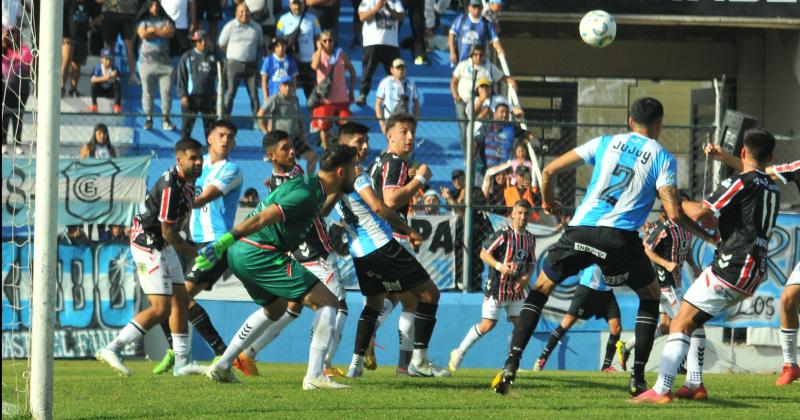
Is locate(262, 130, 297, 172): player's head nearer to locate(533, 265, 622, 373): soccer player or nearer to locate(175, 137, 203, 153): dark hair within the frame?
locate(175, 137, 203, 153): dark hair

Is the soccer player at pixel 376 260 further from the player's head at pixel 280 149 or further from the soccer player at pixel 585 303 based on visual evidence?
the soccer player at pixel 585 303

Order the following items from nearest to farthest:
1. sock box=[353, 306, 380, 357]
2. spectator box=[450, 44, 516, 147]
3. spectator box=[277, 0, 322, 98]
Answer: sock box=[353, 306, 380, 357] < spectator box=[450, 44, 516, 147] < spectator box=[277, 0, 322, 98]

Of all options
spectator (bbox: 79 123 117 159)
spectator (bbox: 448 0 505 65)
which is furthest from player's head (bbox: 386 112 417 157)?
spectator (bbox: 448 0 505 65)

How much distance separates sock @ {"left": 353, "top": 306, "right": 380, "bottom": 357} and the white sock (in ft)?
5.09

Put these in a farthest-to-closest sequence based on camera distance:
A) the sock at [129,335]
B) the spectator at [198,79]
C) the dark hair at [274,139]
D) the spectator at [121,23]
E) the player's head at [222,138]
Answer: the spectator at [121,23], the spectator at [198,79], the player's head at [222,138], the dark hair at [274,139], the sock at [129,335]

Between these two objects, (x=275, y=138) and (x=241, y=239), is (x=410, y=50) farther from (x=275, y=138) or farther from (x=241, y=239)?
(x=241, y=239)

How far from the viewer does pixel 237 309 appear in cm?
1636

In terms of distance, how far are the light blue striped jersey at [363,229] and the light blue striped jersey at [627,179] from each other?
87.9 inches

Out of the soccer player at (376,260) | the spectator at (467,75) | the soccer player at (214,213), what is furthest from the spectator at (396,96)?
the soccer player at (376,260)

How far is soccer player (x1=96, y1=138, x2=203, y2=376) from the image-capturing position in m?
9.95

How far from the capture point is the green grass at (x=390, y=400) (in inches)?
296

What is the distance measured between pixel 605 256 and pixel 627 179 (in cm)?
55

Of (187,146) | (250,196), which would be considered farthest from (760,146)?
(250,196)

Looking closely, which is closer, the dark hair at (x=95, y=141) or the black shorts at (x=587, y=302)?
the black shorts at (x=587, y=302)
